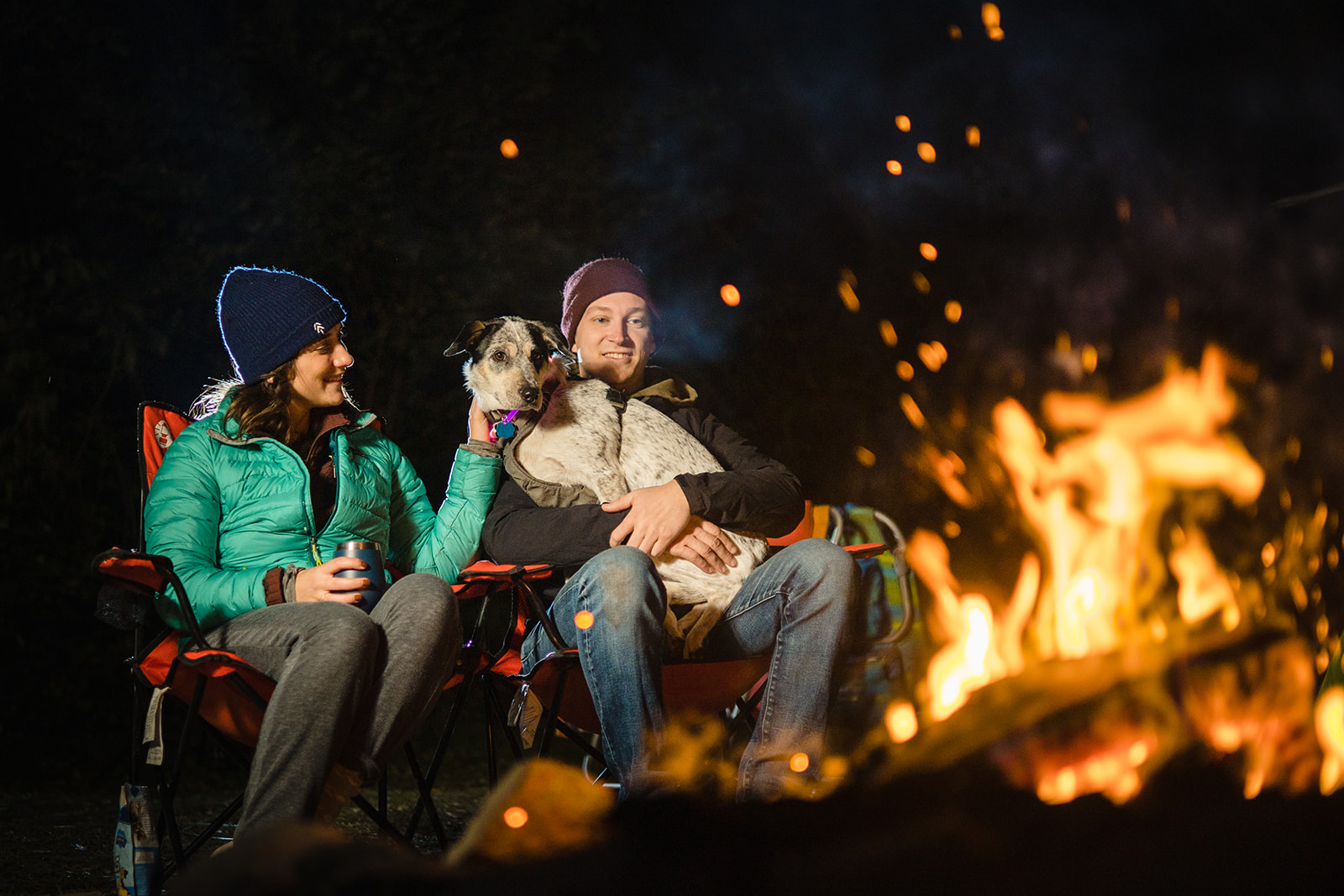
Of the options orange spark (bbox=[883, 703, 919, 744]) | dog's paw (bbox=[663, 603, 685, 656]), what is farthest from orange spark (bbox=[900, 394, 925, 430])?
dog's paw (bbox=[663, 603, 685, 656])

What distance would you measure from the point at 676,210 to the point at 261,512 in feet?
7.62

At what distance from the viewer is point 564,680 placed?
6.88 ft

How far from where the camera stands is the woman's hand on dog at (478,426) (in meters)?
2.43

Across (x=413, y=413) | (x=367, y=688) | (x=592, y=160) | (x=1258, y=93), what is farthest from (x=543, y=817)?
(x=1258, y=93)

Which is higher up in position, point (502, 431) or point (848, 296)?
point (848, 296)

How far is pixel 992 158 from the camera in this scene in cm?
450

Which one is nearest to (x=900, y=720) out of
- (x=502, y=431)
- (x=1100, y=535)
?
(x=1100, y=535)

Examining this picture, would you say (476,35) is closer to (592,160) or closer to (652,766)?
(592,160)

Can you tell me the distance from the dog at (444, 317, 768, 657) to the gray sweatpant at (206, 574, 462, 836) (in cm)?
52

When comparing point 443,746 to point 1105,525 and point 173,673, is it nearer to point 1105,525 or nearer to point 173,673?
point 173,673

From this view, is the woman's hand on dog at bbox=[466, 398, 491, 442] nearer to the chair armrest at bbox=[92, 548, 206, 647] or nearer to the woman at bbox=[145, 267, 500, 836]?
the woman at bbox=[145, 267, 500, 836]

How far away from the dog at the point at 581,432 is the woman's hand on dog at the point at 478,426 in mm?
33

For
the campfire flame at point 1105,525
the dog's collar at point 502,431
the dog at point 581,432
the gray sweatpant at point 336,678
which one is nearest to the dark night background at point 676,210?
the campfire flame at point 1105,525

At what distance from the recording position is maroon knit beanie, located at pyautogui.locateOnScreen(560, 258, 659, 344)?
8.79ft
